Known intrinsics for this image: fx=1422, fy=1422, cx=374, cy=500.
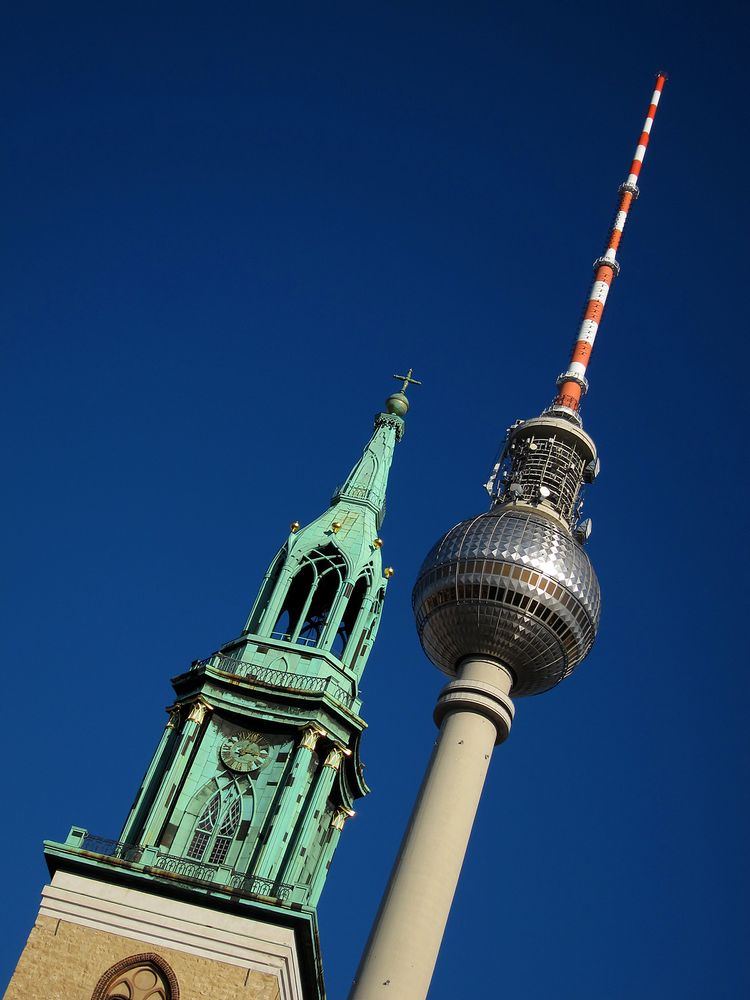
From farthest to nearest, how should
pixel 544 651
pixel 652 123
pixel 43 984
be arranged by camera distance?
pixel 652 123 → pixel 544 651 → pixel 43 984

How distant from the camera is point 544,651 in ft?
270

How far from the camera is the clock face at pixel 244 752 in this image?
59.6m

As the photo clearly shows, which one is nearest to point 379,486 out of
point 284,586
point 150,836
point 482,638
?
point 284,586

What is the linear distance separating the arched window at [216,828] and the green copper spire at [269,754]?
0.05 metres

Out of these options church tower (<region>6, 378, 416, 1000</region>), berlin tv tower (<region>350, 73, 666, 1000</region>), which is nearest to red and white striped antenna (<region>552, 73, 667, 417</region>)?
berlin tv tower (<region>350, 73, 666, 1000</region>)

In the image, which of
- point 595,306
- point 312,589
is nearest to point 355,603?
point 312,589

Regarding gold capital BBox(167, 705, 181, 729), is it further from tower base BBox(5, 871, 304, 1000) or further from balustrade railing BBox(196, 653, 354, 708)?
tower base BBox(5, 871, 304, 1000)

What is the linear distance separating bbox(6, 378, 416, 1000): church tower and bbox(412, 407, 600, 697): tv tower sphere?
1466cm

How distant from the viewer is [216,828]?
57.9 metres

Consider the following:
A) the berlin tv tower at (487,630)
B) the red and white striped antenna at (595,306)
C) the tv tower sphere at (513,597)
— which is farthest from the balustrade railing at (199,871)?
the red and white striped antenna at (595,306)

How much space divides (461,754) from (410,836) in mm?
5288

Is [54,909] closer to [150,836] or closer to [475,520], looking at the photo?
[150,836]

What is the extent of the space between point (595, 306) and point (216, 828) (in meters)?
57.0

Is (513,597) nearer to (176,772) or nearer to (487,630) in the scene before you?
(487,630)
